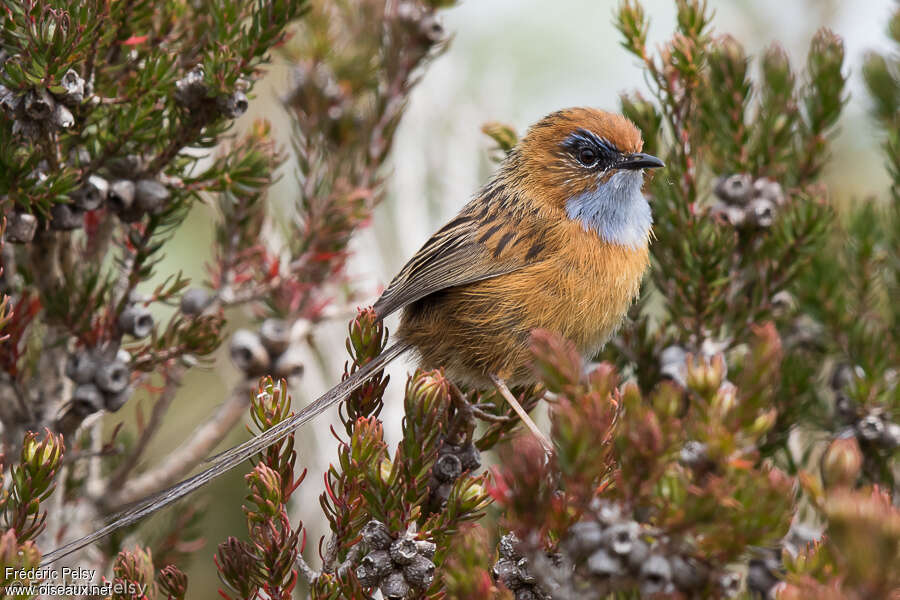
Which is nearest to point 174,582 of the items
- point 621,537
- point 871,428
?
point 621,537

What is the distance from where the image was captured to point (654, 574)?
1.46 metres

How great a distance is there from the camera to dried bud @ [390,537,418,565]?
6.28 feet

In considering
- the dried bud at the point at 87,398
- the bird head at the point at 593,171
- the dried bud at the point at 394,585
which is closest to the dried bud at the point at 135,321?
the dried bud at the point at 87,398

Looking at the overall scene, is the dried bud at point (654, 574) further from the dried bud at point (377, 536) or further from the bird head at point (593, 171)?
the bird head at point (593, 171)

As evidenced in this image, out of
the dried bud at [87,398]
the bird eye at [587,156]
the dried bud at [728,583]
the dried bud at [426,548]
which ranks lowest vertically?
the dried bud at [728,583]

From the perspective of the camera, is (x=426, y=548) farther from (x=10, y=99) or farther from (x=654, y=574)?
(x=10, y=99)

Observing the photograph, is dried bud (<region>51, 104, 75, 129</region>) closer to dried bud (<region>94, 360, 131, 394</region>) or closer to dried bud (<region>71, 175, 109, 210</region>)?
dried bud (<region>71, 175, 109, 210</region>)

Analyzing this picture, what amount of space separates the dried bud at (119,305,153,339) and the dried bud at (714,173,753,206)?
2160 mm

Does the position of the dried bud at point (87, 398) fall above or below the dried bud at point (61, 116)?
below

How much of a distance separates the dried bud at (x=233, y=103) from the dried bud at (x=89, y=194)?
45 centimetres

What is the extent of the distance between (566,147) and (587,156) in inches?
5.0

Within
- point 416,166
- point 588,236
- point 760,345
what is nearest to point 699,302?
point 588,236

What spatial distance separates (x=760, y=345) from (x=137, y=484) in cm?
236

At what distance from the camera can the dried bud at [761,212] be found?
3074 mm
